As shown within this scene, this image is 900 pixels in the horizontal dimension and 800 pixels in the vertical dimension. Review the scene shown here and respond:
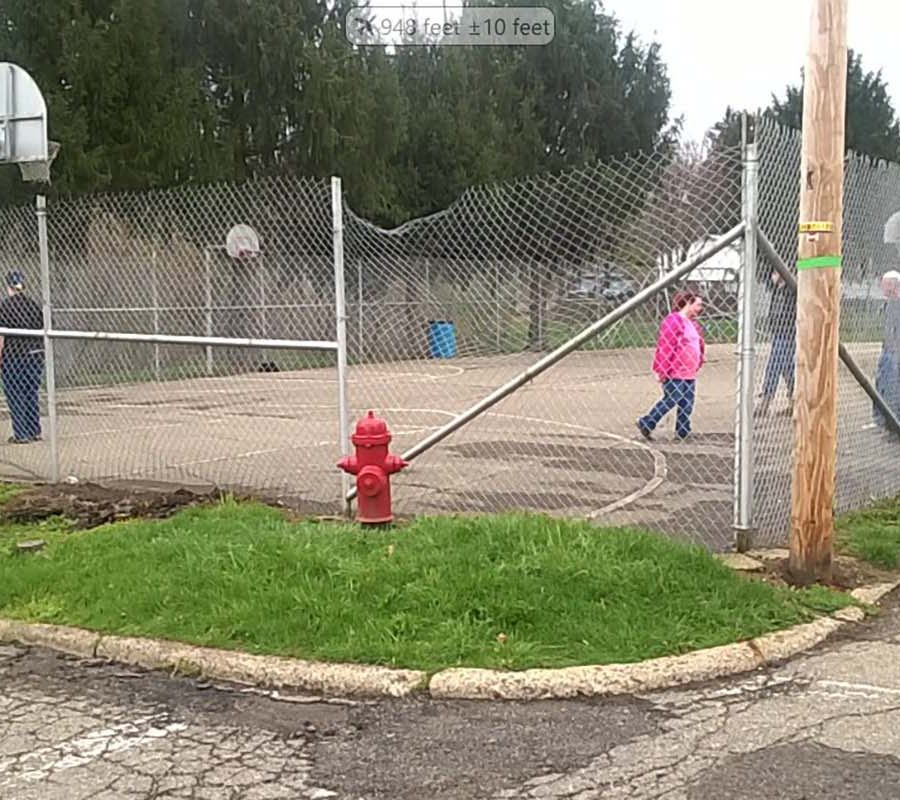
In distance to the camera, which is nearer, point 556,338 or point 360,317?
point 556,338

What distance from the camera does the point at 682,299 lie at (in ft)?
36.6

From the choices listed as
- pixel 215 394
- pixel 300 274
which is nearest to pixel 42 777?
pixel 215 394

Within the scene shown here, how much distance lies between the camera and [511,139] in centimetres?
3425

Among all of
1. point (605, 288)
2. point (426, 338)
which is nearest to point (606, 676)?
point (605, 288)

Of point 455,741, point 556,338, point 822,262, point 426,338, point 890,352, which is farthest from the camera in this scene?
point 426,338

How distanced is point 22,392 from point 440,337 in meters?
7.85

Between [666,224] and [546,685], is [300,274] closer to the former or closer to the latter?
[666,224]

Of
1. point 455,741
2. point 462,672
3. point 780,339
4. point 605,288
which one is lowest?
point 455,741

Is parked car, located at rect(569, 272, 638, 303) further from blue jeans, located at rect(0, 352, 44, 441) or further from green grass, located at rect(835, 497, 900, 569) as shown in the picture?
blue jeans, located at rect(0, 352, 44, 441)

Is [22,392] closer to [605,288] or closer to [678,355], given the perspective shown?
[605,288]

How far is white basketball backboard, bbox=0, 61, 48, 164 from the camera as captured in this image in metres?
9.39

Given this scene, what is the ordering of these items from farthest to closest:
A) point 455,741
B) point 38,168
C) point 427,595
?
point 38,168 < point 427,595 < point 455,741

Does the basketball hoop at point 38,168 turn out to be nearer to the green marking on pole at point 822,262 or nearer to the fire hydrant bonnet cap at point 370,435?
the fire hydrant bonnet cap at point 370,435

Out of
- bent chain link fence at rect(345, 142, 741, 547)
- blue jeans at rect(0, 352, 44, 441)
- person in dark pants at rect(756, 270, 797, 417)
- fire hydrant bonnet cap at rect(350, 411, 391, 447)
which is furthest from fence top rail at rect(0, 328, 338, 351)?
person in dark pants at rect(756, 270, 797, 417)
